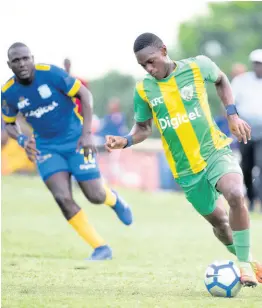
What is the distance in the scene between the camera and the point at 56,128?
1148cm

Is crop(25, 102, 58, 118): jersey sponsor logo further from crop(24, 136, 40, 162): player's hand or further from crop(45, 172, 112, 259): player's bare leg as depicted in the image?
crop(45, 172, 112, 259): player's bare leg

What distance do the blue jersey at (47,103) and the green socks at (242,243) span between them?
342 centimetres

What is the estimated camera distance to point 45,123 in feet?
37.5

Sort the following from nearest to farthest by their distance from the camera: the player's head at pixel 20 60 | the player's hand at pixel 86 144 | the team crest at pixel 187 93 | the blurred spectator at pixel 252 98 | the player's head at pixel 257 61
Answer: the team crest at pixel 187 93 < the player's hand at pixel 86 144 < the player's head at pixel 20 60 < the player's head at pixel 257 61 < the blurred spectator at pixel 252 98

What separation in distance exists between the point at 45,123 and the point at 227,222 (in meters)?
3.08


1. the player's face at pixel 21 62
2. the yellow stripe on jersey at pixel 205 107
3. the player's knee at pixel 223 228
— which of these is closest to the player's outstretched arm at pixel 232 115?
the yellow stripe on jersey at pixel 205 107

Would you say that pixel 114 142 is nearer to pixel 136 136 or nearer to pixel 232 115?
pixel 136 136

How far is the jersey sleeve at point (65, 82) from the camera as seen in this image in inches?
437

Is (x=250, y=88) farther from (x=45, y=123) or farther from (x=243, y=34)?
(x=243, y=34)

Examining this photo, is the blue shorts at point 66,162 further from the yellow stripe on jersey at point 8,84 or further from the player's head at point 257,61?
the player's head at point 257,61

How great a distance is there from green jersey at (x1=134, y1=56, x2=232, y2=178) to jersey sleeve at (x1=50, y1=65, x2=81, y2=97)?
7.24 feet

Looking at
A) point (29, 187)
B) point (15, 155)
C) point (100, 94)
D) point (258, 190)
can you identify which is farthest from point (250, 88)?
point (100, 94)

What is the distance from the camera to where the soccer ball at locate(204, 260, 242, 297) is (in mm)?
8141

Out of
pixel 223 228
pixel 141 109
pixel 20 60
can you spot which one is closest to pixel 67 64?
pixel 20 60
